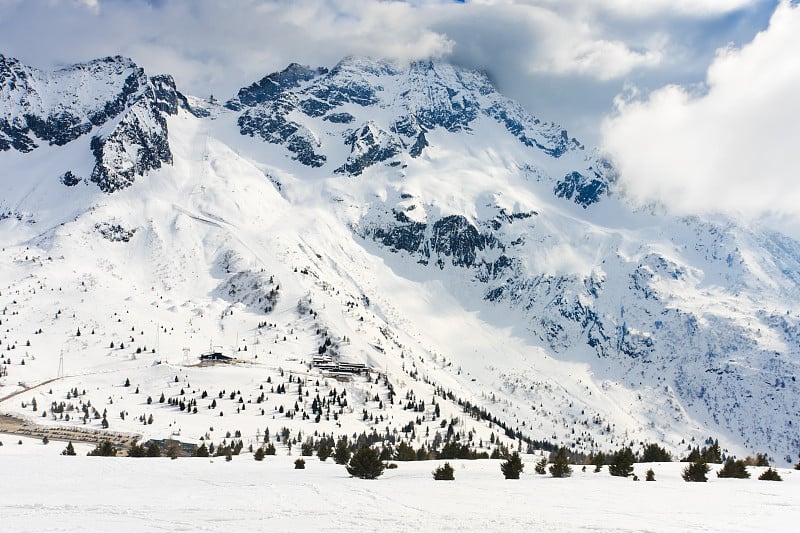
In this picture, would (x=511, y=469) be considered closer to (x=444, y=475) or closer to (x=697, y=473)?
(x=444, y=475)

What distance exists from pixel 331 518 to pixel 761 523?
12296mm

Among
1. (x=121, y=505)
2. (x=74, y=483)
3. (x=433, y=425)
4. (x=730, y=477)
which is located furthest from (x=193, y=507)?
(x=433, y=425)

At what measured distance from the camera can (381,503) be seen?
75.5 feet

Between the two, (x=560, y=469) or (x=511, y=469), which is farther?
(x=560, y=469)

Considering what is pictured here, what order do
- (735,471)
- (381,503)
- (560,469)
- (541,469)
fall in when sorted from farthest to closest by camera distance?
(541,469) < (560,469) < (735,471) < (381,503)

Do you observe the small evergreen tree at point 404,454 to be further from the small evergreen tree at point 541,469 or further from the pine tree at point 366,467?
the pine tree at point 366,467

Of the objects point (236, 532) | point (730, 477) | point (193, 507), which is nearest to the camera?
point (236, 532)

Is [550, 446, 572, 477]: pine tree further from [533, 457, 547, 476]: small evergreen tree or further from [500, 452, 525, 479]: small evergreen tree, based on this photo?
[500, 452, 525, 479]: small evergreen tree

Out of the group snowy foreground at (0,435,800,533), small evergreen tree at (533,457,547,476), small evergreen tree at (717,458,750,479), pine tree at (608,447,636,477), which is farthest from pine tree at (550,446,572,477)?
small evergreen tree at (717,458,750,479)

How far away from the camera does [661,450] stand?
57.3m

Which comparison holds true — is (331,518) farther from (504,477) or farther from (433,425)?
(433,425)

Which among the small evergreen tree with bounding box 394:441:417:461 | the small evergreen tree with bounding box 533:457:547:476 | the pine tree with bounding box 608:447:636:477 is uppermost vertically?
the pine tree with bounding box 608:447:636:477

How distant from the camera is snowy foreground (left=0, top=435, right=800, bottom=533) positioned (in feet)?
60.4

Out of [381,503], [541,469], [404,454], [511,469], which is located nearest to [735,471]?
[541,469]
